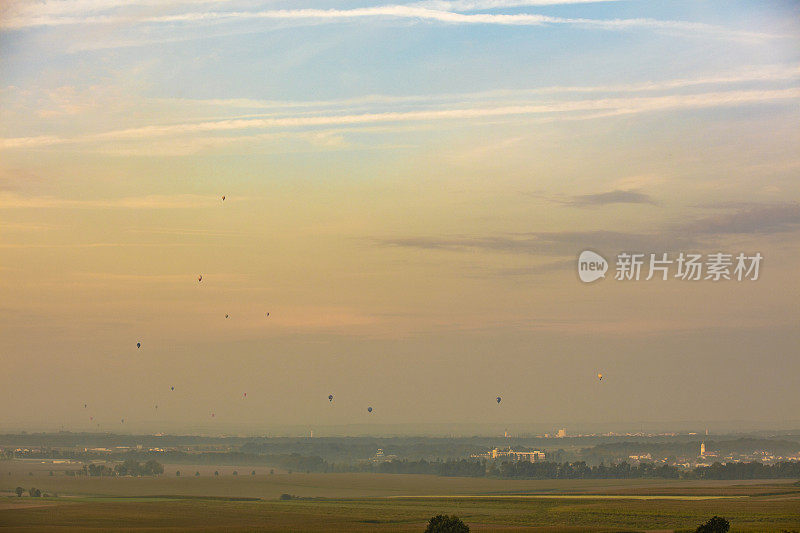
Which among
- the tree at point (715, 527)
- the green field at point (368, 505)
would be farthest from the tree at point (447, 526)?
the tree at point (715, 527)

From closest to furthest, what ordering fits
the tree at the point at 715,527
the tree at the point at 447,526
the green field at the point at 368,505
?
the tree at the point at 447,526 → the tree at the point at 715,527 → the green field at the point at 368,505

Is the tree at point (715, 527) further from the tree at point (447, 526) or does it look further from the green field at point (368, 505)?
the tree at point (447, 526)

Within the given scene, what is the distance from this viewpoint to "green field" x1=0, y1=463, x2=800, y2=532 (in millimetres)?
113375

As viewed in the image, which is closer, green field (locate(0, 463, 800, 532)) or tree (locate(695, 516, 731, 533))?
tree (locate(695, 516, 731, 533))

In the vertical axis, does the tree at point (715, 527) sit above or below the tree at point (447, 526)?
above

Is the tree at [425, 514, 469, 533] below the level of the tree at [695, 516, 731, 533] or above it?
below

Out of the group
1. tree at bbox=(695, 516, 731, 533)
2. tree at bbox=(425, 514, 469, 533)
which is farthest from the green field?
tree at bbox=(425, 514, 469, 533)

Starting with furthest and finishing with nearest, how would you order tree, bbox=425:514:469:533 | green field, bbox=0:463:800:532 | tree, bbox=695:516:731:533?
green field, bbox=0:463:800:532
tree, bbox=695:516:731:533
tree, bbox=425:514:469:533

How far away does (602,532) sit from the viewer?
339 ft

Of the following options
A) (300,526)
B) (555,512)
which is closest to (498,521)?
(555,512)

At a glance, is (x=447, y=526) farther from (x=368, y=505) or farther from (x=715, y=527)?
(x=368, y=505)

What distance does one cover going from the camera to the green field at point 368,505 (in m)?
113

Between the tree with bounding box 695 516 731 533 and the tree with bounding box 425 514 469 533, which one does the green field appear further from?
the tree with bounding box 425 514 469 533

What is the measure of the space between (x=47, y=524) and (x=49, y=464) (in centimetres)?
8951
